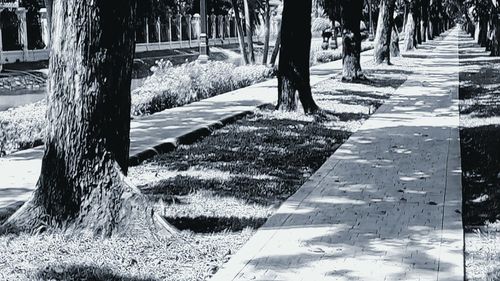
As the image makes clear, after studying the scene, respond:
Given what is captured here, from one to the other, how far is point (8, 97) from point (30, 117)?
10333 millimetres

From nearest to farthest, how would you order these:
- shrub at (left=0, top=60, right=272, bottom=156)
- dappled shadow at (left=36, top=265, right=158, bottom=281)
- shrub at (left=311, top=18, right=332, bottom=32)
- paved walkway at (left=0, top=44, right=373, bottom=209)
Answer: dappled shadow at (left=36, top=265, right=158, bottom=281) → paved walkway at (left=0, top=44, right=373, bottom=209) → shrub at (left=0, top=60, right=272, bottom=156) → shrub at (left=311, top=18, right=332, bottom=32)

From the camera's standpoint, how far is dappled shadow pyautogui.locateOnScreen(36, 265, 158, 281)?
5266 millimetres

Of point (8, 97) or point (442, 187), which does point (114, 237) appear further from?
point (8, 97)

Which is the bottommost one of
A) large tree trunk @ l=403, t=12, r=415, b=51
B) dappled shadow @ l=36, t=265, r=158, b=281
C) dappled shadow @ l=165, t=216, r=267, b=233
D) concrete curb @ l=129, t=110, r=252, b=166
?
dappled shadow @ l=165, t=216, r=267, b=233

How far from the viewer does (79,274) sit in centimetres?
533

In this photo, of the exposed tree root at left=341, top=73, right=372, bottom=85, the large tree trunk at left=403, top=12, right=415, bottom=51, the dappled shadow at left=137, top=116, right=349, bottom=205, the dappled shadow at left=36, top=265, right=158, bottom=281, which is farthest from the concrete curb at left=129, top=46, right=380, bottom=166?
the large tree trunk at left=403, top=12, right=415, bottom=51

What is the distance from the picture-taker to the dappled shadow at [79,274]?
5.27m

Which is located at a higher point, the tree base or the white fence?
the white fence

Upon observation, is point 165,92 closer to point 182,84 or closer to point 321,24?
point 182,84

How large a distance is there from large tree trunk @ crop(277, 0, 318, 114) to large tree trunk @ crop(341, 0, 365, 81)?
8.31 meters

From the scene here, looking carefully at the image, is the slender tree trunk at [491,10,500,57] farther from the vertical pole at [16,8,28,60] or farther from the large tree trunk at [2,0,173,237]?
the large tree trunk at [2,0,173,237]

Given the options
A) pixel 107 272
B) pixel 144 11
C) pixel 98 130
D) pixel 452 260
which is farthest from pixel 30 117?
pixel 144 11

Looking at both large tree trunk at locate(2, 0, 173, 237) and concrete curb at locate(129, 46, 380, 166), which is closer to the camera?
large tree trunk at locate(2, 0, 173, 237)

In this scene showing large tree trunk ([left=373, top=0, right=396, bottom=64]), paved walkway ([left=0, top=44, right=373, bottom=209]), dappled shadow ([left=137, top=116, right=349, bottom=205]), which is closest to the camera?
dappled shadow ([left=137, top=116, right=349, bottom=205])
